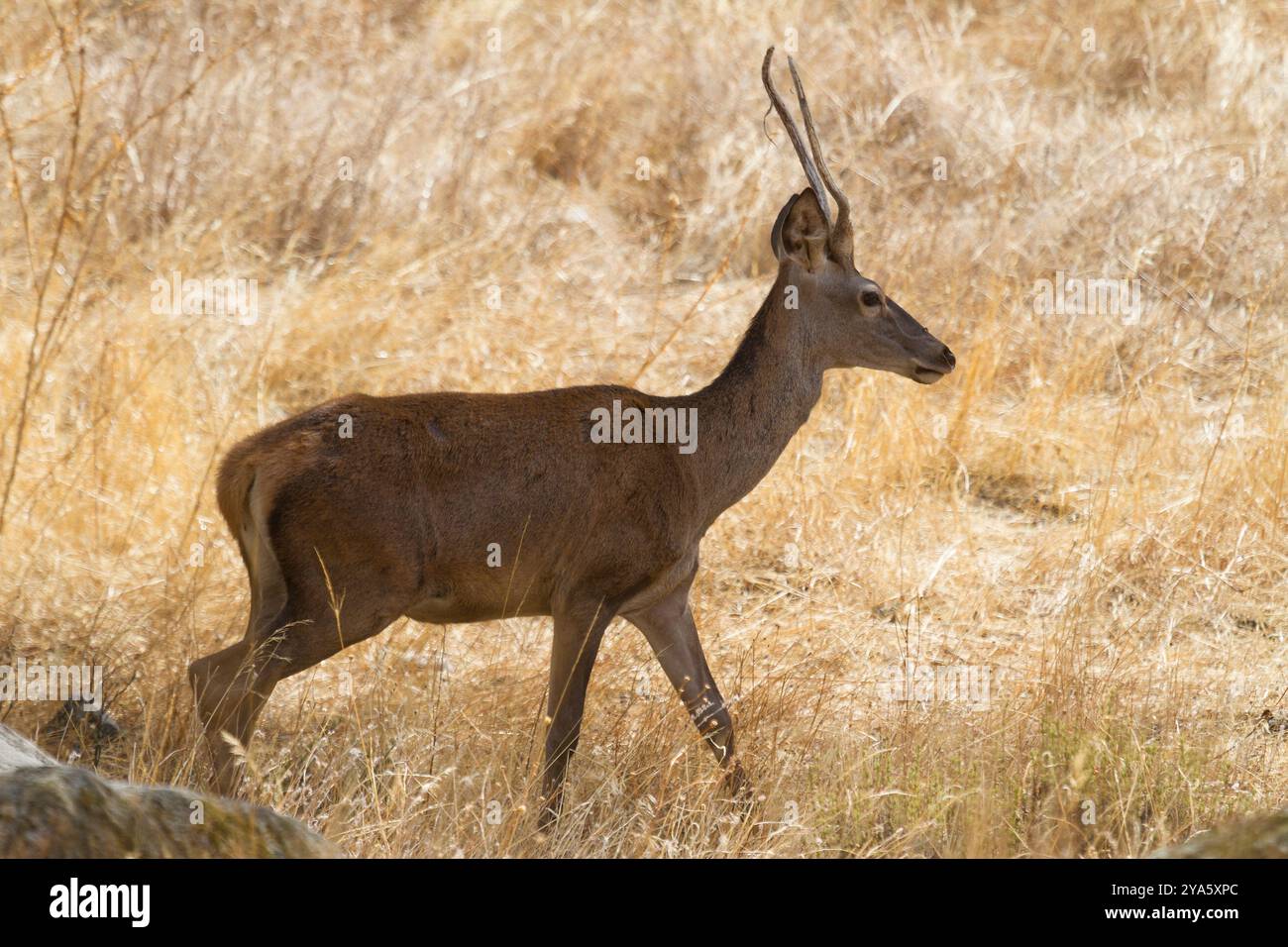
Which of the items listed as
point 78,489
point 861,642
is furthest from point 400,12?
point 861,642

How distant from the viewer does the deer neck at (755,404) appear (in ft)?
20.9

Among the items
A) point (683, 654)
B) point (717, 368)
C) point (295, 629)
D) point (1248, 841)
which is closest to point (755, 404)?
point (683, 654)

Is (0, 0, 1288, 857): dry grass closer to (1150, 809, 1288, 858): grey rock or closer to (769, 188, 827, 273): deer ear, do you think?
(1150, 809, 1288, 858): grey rock

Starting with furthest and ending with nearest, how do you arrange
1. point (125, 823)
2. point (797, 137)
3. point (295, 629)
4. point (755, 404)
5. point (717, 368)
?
point (717, 368) < point (755, 404) < point (797, 137) < point (295, 629) < point (125, 823)

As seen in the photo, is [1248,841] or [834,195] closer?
[1248,841]

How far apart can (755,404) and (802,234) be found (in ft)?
2.20

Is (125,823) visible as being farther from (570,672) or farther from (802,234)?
(802,234)

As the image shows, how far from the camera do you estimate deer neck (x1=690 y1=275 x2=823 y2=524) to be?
20.9 feet

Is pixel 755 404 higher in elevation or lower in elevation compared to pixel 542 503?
higher

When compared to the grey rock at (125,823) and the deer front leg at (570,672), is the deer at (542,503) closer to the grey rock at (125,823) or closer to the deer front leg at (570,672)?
the deer front leg at (570,672)

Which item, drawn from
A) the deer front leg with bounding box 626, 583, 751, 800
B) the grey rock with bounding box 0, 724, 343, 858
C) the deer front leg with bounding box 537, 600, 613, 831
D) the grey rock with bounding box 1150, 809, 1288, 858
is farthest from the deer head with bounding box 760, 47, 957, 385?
the grey rock with bounding box 0, 724, 343, 858

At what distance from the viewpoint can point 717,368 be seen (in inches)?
392

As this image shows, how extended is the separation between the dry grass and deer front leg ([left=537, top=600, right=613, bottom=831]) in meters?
0.11

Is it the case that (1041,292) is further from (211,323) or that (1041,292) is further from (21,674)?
(21,674)
